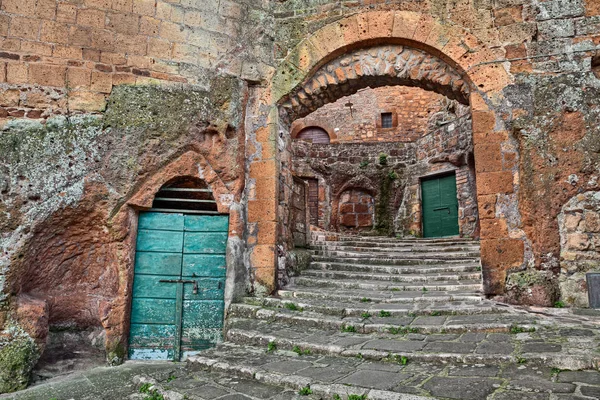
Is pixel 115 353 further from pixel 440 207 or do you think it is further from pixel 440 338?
pixel 440 207

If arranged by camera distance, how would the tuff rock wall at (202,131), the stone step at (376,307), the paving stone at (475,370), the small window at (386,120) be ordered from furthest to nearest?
the small window at (386,120)
the tuff rock wall at (202,131)
the stone step at (376,307)
the paving stone at (475,370)

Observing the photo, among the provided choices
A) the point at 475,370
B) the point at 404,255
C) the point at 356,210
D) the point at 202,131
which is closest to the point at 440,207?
the point at 356,210

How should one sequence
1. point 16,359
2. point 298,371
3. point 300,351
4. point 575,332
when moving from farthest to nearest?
1. point 16,359
2. point 300,351
3. point 575,332
4. point 298,371

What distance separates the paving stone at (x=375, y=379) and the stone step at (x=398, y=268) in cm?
323

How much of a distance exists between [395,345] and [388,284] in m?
1.90

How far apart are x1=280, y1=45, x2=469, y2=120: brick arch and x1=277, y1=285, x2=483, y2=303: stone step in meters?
2.35

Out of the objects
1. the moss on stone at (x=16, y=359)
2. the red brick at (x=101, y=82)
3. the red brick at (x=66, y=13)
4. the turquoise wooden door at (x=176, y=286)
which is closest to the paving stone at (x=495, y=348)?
the turquoise wooden door at (x=176, y=286)

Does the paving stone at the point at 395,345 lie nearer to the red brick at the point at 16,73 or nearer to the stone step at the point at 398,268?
the stone step at the point at 398,268

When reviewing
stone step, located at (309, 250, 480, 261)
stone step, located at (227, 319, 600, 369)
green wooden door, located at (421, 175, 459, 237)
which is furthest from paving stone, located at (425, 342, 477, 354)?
green wooden door, located at (421, 175, 459, 237)

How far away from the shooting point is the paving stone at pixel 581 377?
2.41 metres

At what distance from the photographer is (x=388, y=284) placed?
16.9 ft

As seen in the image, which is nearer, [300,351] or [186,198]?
[300,351]

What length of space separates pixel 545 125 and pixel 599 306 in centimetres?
190

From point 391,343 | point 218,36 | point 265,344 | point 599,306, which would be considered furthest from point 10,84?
point 599,306
